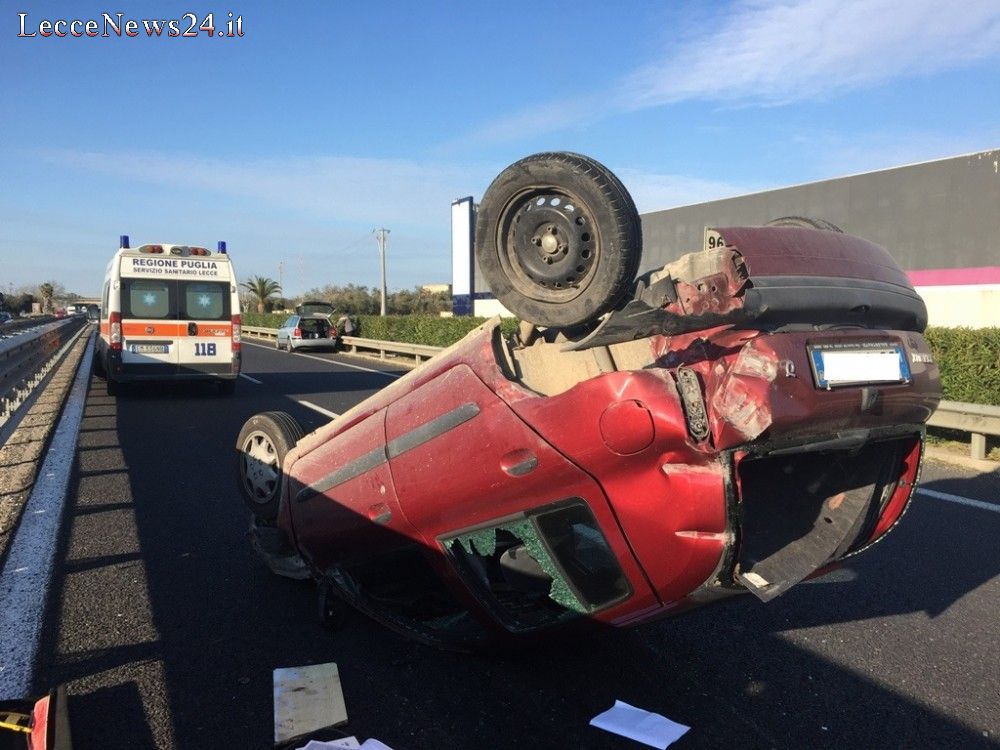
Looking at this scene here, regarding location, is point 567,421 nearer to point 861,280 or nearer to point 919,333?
point 861,280

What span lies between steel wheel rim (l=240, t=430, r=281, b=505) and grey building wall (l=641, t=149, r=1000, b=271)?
11456 mm

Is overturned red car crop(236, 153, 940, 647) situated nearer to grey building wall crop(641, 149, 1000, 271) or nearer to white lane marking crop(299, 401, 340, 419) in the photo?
white lane marking crop(299, 401, 340, 419)

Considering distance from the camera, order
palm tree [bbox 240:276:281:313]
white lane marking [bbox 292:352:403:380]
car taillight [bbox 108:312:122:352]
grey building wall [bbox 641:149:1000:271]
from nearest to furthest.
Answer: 1. car taillight [bbox 108:312:122:352]
2. grey building wall [bbox 641:149:1000:271]
3. white lane marking [bbox 292:352:403:380]
4. palm tree [bbox 240:276:281:313]

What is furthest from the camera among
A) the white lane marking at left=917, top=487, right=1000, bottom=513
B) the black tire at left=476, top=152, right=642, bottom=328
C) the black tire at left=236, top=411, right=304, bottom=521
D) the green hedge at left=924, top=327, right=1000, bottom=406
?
the green hedge at left=924, top=327, right=1000, bottom=406

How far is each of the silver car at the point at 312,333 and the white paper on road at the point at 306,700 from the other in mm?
25945

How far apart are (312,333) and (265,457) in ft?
82.1

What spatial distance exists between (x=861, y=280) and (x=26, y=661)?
3.62 meters

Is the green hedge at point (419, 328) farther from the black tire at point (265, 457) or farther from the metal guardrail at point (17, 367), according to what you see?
the black tire at point (265, 457)

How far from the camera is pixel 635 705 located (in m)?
3.05

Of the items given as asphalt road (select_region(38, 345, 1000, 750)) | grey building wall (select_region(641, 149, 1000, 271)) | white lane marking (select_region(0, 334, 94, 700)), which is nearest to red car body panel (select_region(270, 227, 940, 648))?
asphalt road (select_region(38, 345, 1000, 750))

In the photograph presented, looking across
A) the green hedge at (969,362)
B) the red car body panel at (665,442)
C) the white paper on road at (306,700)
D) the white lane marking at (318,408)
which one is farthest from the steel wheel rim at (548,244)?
the white lane marking at (318,408)

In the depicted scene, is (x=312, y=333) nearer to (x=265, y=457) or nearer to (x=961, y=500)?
(x=961, y=500)

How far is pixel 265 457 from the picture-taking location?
14.1ft

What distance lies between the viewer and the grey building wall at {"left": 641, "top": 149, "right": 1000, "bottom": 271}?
16094 mm
